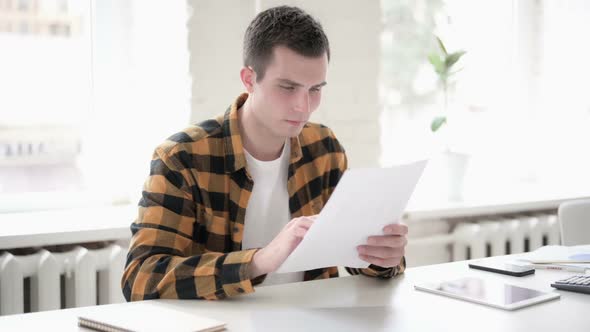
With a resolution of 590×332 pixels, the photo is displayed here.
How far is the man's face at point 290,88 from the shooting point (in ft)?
5.66

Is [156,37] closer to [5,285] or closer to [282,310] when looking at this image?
[5,285]

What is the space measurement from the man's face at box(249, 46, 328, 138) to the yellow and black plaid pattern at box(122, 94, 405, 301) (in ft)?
0.39

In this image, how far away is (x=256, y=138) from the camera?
1871 mm

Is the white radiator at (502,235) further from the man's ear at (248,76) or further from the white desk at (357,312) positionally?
the man's ear at (248,76)

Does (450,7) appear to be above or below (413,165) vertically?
above

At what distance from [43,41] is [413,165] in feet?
5.18

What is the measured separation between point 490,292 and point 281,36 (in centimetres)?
75

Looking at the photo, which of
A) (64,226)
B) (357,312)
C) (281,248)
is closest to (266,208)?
(281,248)

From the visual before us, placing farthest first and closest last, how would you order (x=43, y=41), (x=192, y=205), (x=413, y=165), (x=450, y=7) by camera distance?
(x=450, y=7) < (x=43, y=41) < (x=192, y=205) < (x=413, y=165)

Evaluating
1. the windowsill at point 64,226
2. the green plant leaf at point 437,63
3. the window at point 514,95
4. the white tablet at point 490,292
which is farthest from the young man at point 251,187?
the window at point 514,95

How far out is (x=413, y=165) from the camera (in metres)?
1.41

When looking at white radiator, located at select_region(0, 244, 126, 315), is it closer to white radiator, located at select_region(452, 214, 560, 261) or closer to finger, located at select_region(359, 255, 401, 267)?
finger, located at select_region(359, 255, 401, 267)

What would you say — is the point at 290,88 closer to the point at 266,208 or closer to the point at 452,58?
the point at 266,208

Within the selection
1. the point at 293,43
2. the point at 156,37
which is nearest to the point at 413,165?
the point at 293,43
